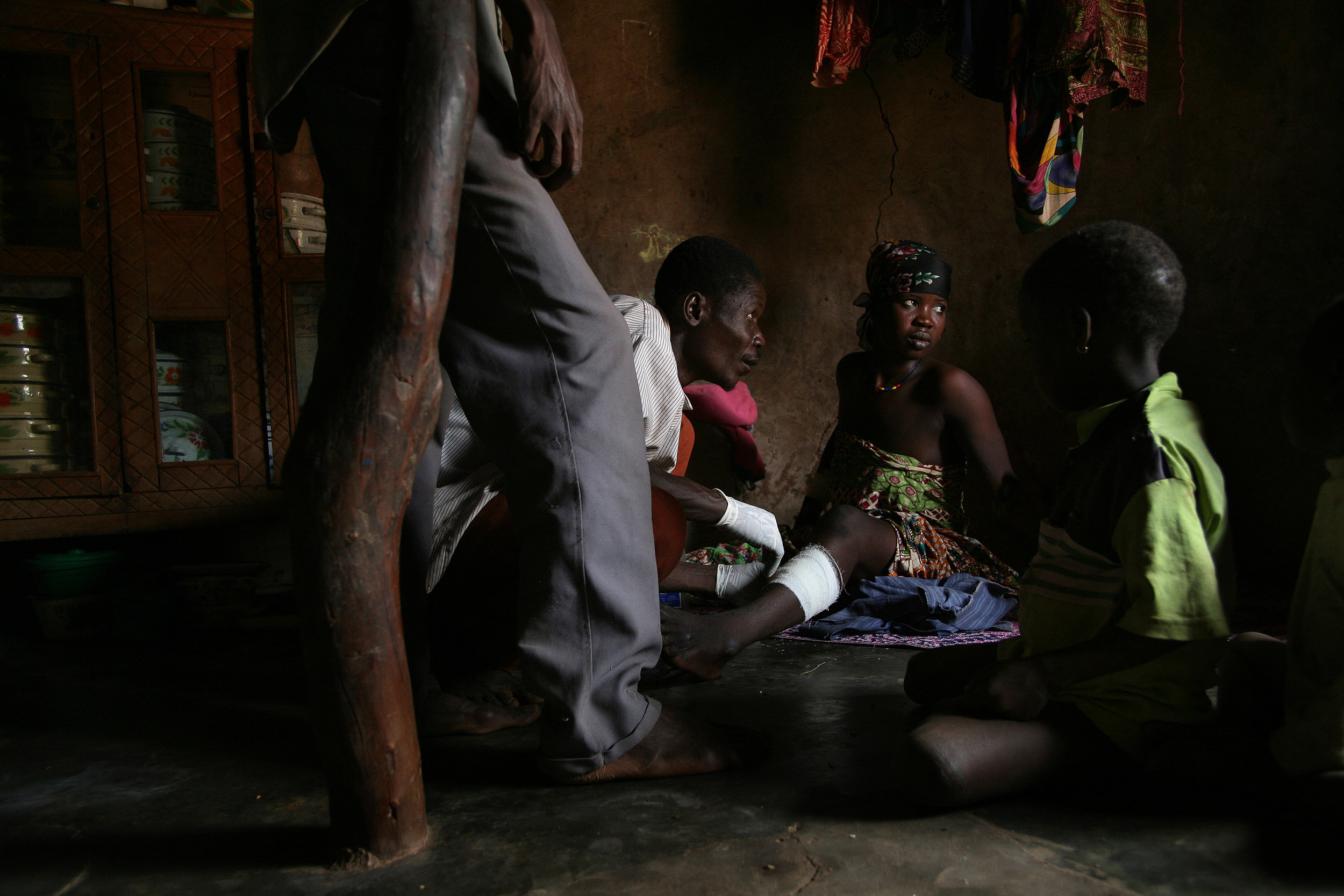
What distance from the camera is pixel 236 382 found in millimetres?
2816

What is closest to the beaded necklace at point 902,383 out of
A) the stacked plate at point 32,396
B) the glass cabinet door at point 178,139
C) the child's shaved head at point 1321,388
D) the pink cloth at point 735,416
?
the pink cloth at point 735,416

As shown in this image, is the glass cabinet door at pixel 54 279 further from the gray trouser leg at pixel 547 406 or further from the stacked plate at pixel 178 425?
the gray trouser leg at pixel 547 406

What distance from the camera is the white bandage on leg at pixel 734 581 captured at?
2545 mm

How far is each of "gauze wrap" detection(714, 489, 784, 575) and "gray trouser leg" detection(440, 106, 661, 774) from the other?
0.96 meters

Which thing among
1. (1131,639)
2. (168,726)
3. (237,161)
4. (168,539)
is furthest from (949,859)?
(168,539)

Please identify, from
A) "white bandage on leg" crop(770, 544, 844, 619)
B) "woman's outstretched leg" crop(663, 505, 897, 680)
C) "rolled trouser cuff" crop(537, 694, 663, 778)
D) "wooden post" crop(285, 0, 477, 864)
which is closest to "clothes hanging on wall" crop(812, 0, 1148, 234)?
"woman's outstretched leg" crop(663, 505, 897, 680)

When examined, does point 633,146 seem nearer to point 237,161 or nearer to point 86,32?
point 237,161

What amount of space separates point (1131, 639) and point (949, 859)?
17.4 inches

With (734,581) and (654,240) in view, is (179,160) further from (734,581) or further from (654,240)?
(734,581)

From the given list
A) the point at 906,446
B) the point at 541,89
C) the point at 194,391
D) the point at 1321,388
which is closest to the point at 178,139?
the point at 194,391

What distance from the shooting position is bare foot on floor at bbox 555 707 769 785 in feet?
4.17

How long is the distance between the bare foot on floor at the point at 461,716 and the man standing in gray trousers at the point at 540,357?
37 cm

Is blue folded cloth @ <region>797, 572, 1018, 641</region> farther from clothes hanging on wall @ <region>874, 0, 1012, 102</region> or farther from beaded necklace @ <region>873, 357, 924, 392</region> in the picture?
clothes hanging on wall @ <region>874, 0, 1012, 102</region>

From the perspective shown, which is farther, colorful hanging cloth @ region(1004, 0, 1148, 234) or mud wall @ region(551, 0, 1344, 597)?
mud wall @ region(551, 0, 1344, 597)
